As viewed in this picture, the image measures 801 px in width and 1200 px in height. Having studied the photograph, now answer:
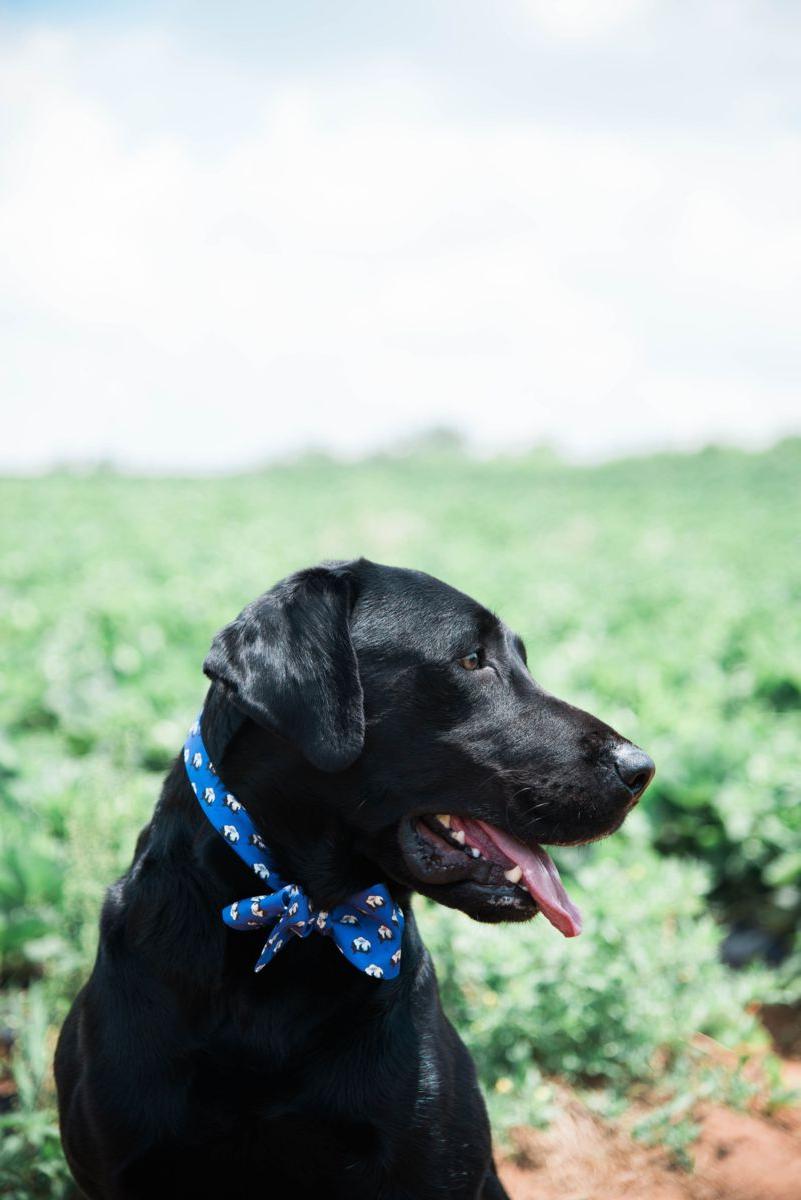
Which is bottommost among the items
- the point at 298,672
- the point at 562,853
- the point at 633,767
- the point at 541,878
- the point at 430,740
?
the point at 562,853

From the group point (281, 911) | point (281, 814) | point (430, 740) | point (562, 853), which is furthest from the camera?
point (562, 853)

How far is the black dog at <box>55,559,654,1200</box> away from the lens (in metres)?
2.36

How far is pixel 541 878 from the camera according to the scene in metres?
2.58

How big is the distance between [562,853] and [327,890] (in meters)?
2.76

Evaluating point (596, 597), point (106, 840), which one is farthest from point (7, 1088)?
point (596, 597)

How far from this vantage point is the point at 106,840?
4141 mm

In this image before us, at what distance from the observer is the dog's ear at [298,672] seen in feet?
7.63

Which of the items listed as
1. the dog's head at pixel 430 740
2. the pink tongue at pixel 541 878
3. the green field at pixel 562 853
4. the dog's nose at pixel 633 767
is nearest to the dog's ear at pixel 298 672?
the dog's head at pixel 430 740

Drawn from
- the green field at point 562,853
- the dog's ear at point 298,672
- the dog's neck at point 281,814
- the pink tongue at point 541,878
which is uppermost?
the dog's ear at point 298,672

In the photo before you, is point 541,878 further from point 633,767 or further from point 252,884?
point 252,884

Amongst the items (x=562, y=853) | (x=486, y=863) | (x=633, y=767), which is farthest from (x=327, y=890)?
(x=562, y=853)

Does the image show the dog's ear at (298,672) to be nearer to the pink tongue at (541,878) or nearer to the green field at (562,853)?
the pink tongue at (541,878)

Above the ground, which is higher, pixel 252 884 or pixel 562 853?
pixel 252 884

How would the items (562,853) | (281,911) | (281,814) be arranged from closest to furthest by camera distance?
(281,911) → (281,814) → (562,853)
